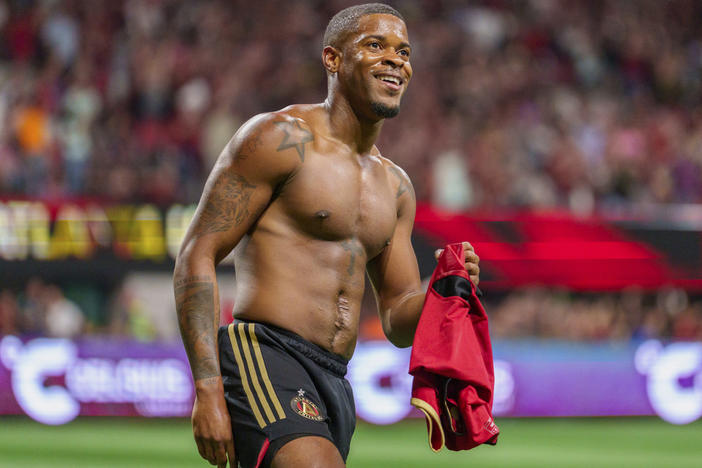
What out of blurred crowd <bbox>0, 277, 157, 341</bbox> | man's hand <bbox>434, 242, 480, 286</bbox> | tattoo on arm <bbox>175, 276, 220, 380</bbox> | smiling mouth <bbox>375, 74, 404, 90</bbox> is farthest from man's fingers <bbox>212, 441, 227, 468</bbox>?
blurred crowd <bbox>0, 277, 157, 341</bbox>

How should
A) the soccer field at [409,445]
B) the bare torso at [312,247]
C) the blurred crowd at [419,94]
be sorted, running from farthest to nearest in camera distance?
the blurred crowd at [419,94], the soccer field at [409,445], the bare torso at [312,247]

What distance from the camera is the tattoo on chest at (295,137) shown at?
4426 mm

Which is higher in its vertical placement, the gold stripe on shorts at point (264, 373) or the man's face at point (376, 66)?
the man's face at point (376, 66)

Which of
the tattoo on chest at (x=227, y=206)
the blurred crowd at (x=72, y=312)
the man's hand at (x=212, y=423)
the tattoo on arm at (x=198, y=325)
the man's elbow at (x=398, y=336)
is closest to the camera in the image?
the man's hand at (x=212, y=423)

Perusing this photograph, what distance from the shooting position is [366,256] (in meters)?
4.70

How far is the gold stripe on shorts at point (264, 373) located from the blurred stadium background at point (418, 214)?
21.6 ft

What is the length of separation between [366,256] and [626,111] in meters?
14.4

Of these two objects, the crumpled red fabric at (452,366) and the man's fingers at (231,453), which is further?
the crumpled red fabric at (452,366)

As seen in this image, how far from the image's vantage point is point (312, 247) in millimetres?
4469

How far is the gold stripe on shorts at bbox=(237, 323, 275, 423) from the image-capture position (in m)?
4.15

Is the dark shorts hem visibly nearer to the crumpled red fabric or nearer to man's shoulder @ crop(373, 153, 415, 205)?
the crumpled red fabric

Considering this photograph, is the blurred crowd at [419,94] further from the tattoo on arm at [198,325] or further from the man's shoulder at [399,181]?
the tattoo on arm at [198,325]

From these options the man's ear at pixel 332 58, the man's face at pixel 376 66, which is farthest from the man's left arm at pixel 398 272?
the man's ear at pixel 332 58

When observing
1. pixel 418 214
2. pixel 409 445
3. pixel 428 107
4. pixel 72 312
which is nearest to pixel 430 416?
pixel 409 445
